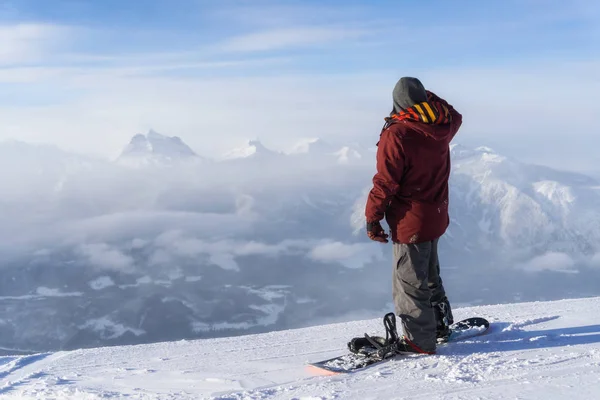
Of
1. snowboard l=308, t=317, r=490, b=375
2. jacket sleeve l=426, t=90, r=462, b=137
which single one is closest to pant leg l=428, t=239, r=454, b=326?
snowboard l=308, t=317, r=490, b=375

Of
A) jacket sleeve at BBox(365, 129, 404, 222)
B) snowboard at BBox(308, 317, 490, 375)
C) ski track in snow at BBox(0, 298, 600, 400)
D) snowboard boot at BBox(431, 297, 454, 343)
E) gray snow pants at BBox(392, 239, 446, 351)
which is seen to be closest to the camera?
ski track in snow at BBox(0, 298, 600, 400)

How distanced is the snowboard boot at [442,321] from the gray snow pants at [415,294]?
41 cm

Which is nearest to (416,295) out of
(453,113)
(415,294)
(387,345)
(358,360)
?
(415,294)

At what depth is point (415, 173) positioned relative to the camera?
5051 millimetres

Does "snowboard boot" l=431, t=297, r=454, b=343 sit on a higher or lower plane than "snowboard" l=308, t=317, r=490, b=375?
higher

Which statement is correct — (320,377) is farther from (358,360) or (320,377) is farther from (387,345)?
(387,345)

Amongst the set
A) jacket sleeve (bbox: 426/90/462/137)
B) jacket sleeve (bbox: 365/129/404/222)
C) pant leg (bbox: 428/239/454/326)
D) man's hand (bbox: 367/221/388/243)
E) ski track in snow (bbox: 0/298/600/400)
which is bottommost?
ski track in snow (bbox: 0/298/600/400)

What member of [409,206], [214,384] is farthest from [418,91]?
[214,384]

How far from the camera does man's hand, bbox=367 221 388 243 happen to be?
495 centimetres

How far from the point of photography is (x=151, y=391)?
4867 millimetres

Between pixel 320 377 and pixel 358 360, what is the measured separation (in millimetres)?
469

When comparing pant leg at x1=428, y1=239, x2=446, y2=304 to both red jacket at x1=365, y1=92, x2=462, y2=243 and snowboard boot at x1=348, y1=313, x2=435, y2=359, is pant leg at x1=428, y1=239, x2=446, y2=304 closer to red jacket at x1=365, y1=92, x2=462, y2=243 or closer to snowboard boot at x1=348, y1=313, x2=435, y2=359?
red jacket at x1=365, y1=92, x2=462, y2=243

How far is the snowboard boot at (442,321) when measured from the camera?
18.6ft

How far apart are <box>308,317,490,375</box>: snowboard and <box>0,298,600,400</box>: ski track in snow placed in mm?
124
